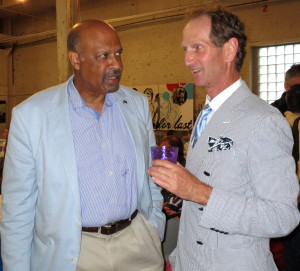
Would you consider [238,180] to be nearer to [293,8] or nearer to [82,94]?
[82,94]

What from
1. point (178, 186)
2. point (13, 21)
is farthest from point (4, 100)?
point (178, 186)

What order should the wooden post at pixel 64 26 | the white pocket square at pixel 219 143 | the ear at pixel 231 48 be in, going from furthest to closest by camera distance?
the wooden post at pixel 64 26, the ear at pixel 231 48, the white pocket square at pixel 219 143

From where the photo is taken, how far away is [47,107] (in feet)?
6.22

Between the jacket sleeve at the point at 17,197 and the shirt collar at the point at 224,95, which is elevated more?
the shirt collar at the point at 224,95

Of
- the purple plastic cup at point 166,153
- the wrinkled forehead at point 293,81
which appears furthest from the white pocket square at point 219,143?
the wrinkled forehead at point 293,81

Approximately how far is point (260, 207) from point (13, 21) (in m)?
14.4

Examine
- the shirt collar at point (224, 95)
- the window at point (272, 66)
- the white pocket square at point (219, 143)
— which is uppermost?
the window at point (272, 66)

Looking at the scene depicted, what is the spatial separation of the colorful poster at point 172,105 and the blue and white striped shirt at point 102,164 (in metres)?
7.76

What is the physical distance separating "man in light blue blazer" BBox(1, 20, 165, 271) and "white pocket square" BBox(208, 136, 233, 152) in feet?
2.09

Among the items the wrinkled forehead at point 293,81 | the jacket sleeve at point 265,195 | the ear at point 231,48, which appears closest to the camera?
the jacket sleeve at point 265,195

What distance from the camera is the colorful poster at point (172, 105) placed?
9.80 metres

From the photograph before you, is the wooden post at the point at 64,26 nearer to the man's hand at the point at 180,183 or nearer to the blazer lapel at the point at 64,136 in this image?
the blazer lapel at the point at 64,136

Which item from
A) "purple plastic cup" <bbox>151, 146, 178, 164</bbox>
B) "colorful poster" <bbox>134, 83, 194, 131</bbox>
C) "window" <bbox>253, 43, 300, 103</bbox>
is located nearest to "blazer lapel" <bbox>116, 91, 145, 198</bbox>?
"purple plastic cup" <bbox>151, 146, 178, 164</bbox>

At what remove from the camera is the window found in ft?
27.0
